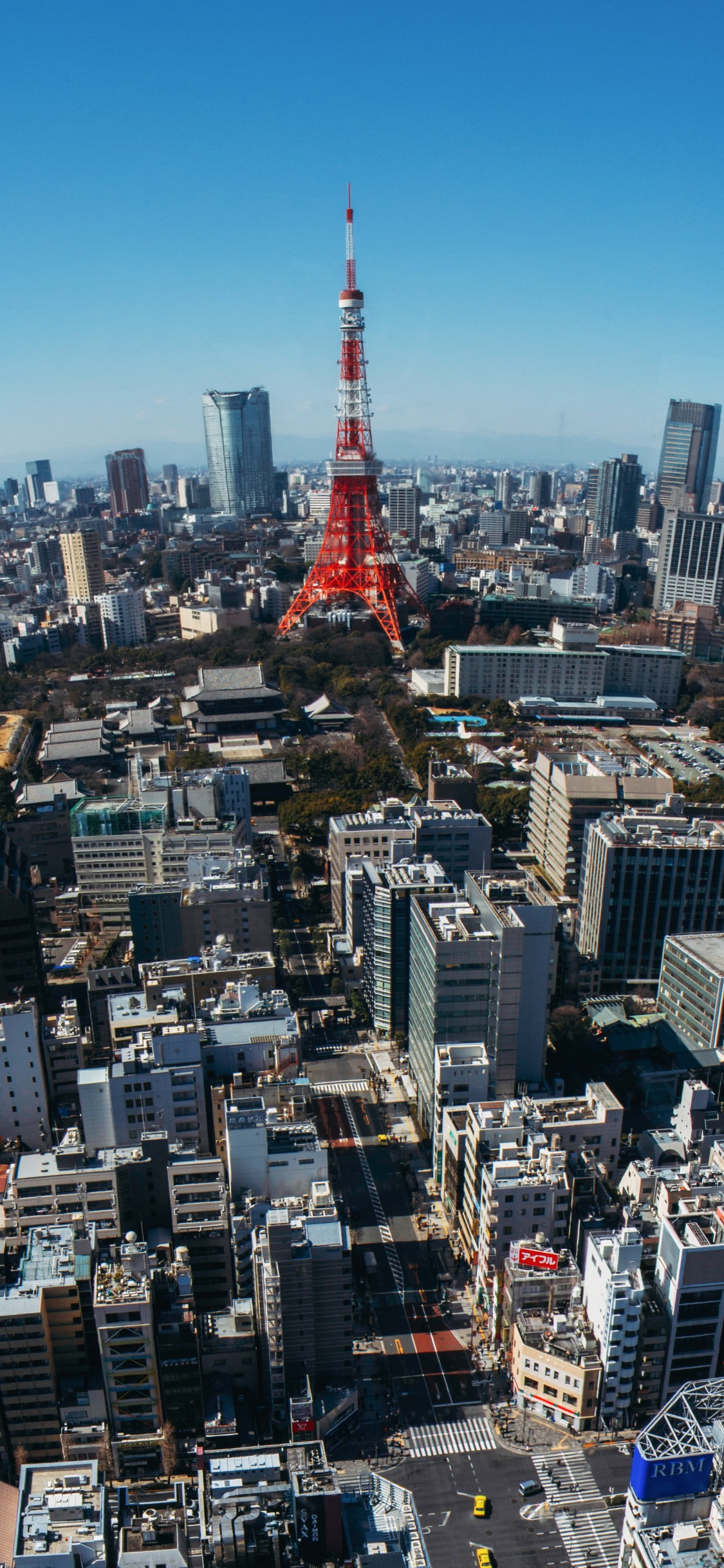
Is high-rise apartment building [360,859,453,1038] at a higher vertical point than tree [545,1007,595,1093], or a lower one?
higher

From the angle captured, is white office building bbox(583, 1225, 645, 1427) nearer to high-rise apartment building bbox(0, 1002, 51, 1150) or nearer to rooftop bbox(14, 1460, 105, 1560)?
rooftop bbox(14, 1460, 105, 1560)

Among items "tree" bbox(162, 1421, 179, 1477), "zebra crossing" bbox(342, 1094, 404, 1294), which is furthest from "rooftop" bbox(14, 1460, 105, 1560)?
"zebra crossing" bbox(342, 1094, 404, 1294)

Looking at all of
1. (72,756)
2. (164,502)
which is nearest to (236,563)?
(72,756)

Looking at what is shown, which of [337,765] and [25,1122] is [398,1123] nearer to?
[25,1122]

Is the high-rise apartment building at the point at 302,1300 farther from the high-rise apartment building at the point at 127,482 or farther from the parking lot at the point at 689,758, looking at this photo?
the high-rise apartment building at the point at 127,482

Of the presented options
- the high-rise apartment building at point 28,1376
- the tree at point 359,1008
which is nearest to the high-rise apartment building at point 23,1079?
the high-rise apartment building at point 28,1376

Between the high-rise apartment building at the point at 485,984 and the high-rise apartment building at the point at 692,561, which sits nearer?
the high-rise apartment building at the point at 485,984

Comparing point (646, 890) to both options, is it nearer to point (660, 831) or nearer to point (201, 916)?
point (660, 831)
